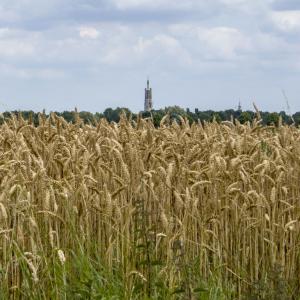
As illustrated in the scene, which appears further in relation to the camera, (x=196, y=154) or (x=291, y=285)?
(x=196, y=154)

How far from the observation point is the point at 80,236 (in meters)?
5.96

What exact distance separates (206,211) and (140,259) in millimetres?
859

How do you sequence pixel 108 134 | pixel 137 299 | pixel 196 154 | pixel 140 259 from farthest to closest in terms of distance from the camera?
1. pixel 108 134
2. pixel 196 154
3. pixel 140 259
4. pixel 137 299

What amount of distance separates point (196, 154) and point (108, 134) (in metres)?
1.30

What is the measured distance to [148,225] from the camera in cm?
565

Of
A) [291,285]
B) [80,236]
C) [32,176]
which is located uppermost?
[32,176]

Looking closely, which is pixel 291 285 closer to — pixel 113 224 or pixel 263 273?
pixel 263 273

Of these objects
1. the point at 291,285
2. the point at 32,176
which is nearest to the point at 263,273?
the point at 291,285

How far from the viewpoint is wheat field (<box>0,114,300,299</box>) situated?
17.5 ft

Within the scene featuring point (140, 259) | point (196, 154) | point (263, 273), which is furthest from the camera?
point (196, 154)

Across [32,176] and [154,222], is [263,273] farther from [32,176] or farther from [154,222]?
[32,176]

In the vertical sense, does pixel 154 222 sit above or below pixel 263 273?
above

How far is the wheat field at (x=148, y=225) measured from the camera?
209 inches

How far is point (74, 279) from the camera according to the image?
5.47m
